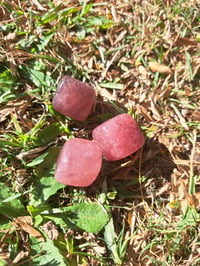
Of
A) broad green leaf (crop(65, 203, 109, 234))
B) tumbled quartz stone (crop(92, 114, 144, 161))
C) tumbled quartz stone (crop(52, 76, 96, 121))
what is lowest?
broad green leaf (crop(65, 203, 109, 234))

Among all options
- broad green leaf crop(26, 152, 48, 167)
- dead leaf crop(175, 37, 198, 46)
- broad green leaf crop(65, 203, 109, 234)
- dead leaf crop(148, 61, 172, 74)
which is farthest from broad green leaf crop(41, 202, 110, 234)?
Result: dead leaf crop(175, 37, 198, 46)

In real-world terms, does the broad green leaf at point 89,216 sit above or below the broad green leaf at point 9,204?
below

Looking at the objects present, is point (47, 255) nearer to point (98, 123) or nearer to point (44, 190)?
point (44, 190)

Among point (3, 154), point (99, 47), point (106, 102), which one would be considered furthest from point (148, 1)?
point (3, 154)

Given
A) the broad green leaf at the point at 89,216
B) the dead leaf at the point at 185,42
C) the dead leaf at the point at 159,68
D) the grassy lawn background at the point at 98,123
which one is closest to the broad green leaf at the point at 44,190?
the grassy lawn background at the point at 98,123

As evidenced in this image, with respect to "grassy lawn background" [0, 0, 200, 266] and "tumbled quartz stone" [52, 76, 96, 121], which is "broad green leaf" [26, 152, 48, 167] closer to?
"grassy lawn background" [0, 0, 200, 266]

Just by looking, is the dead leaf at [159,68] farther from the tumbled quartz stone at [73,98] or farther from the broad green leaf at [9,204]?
the broad green leaf at [9,204]

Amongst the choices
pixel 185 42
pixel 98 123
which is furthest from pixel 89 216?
pixel 185 42
